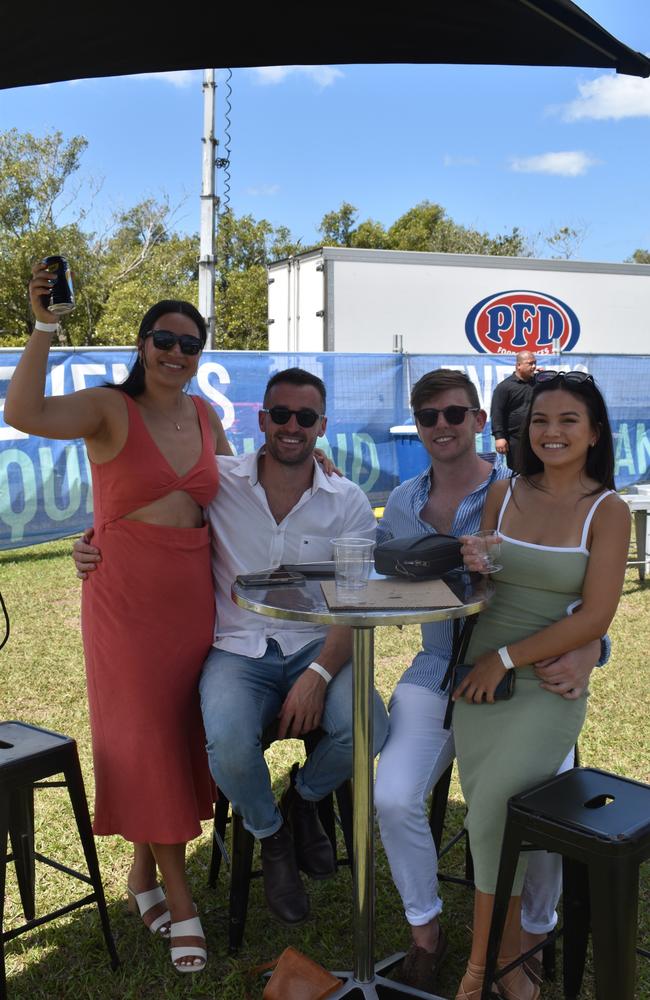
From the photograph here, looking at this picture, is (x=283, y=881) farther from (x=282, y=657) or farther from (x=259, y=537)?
(x=259, y=537)

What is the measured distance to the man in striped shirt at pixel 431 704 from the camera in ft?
8.32

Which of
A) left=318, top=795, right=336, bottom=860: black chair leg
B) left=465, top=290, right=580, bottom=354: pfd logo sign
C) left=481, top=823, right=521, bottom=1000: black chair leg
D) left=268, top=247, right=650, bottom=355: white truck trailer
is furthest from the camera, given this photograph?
left=465, top=290, right=580, bottom=354: pfd logo sign

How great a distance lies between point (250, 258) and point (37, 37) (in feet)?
122

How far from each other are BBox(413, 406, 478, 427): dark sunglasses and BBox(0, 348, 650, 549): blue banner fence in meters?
5.84

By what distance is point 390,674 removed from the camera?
5445 mm

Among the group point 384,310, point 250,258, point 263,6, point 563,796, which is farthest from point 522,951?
point 250,258

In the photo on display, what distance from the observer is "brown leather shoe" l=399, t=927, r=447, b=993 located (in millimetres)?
2551

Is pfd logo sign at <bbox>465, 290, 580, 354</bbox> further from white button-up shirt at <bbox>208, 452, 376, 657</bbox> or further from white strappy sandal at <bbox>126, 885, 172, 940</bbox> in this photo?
white strappy sandal at <bbox>126, 885, 172, 940</bbox>

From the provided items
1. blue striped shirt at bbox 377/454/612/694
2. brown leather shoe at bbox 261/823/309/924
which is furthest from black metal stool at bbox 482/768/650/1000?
brown leather shoe at bbox 261/823/309/924

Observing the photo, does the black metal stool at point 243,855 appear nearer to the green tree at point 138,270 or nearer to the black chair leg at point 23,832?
the black chair leg at point 23,832

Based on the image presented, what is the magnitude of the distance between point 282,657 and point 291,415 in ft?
2.66

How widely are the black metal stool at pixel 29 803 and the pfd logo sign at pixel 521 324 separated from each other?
35.5 ft

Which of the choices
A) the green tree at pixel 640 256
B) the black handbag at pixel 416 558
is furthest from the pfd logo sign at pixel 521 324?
the green tree at pixel 640 256

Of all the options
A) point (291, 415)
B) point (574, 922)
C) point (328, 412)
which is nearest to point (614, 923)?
point (574, 922)
